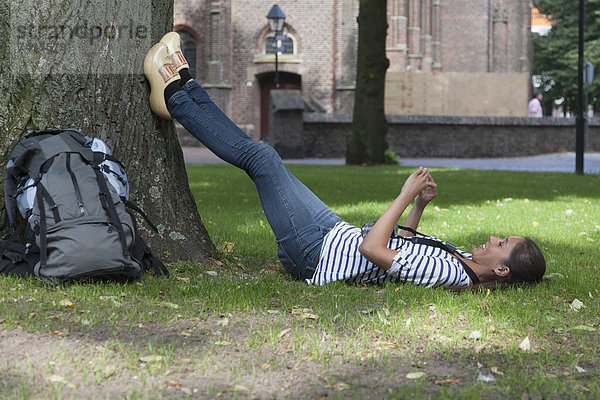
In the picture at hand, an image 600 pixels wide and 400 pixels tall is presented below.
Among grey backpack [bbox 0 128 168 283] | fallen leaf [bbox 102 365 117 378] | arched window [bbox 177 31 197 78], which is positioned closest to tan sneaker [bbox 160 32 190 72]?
grey backpack [bbox 0 128 168 283]

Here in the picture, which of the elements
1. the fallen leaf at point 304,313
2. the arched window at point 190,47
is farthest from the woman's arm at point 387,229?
the arched window at point 190,47

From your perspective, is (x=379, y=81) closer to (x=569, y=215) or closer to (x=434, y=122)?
(x=434, y=122)

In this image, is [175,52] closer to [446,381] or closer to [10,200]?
[10,200]

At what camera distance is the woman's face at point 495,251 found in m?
4.38

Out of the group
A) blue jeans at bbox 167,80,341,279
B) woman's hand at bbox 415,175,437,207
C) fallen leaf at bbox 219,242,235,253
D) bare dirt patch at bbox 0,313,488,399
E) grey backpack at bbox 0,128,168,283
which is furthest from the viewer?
fallen leaf at bbox 219,242,235,253

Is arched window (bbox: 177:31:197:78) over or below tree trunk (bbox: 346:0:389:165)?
over

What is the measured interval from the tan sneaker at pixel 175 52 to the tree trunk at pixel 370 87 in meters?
14.1

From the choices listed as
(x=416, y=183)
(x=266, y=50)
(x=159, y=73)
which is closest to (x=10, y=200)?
(x=159, y=73)

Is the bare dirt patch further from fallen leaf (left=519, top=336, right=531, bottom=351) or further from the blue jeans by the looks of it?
the blue jeans

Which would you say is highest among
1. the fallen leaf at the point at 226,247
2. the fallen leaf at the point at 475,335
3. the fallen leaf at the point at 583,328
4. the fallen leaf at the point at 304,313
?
the fallen leaf at the point at 226,247

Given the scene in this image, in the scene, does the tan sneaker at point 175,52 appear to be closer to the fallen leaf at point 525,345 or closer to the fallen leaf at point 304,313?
the fallen leaf at point 304,313

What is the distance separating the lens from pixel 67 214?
4105 mm

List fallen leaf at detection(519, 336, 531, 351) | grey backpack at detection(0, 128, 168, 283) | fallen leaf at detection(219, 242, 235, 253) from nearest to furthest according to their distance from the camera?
fallen leaf at detection(519, 336, 531, 351) → grey backpack at detection(0, 128, 168, 283) → fallen leaf at detection(219, 242, 235, 253)

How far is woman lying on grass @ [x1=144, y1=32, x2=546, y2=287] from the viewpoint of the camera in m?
4.37
